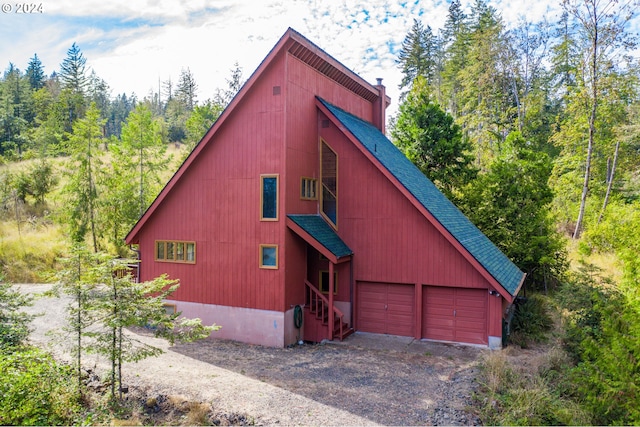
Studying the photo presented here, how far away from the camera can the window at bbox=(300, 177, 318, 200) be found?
1397 centimetres

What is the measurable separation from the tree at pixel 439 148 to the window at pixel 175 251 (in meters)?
13.5

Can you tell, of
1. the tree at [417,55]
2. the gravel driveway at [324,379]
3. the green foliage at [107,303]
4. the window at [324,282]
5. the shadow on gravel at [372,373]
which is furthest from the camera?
the tree at [417,55]

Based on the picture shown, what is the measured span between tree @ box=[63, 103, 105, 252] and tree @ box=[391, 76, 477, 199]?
17727 millimetres

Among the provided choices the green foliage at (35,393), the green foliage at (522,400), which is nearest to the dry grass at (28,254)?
the green foliage at (35,393)

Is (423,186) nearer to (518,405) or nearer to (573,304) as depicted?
(573,304)

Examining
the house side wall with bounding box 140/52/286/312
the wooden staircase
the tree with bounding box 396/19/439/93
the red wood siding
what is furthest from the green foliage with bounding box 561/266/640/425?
the tree with bounding box 396/19/439/93

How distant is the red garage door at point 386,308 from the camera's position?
44.3 feet

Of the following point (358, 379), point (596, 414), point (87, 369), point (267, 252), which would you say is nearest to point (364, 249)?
point (267, 252)

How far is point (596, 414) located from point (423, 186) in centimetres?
953

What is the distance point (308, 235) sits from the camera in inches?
504

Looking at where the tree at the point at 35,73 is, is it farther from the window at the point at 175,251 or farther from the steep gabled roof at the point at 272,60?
the steep gabled roof at the point at 272,60

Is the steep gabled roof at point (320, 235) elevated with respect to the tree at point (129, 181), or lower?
lower

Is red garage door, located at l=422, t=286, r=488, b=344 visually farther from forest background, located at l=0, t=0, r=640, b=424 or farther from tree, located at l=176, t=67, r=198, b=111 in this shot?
tree, located at l=176, t=67, r=198, b=111

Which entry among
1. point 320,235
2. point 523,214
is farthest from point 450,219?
point 523,214
